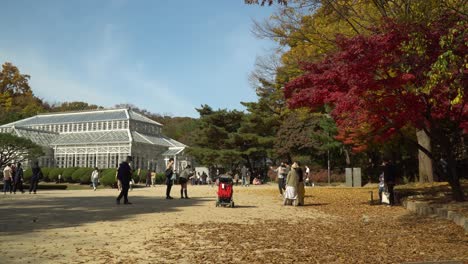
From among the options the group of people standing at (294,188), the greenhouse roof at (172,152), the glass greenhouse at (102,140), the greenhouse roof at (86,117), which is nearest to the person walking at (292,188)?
the group of people standing at (294,188)

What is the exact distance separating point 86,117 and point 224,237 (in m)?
46.6

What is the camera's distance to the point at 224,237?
24.4 ft

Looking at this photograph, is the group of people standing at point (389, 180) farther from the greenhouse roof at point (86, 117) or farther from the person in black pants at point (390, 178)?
the greenhouse roof at point (86, 117)

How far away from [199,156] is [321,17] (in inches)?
1133

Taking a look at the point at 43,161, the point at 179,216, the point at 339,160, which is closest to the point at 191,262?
the point at 179,216

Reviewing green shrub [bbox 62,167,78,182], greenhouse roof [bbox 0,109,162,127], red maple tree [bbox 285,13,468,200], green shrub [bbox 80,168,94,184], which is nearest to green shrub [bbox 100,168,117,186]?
green shrub [bbox 80,168,94,184]

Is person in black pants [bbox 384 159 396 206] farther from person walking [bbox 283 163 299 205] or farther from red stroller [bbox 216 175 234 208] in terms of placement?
Result: red stroller [bbox 216 175 234 208]

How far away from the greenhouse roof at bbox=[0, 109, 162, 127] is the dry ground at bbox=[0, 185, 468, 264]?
124 feet

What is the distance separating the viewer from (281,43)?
17.6 m

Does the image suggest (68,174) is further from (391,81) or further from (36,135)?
(391,81)

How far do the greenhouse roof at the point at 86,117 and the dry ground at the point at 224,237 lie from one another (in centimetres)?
3783

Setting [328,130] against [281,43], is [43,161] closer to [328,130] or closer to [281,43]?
[328,130]

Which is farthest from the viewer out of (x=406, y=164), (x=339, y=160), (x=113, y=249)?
(x=339, y=160)

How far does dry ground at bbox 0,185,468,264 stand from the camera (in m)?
5.80
